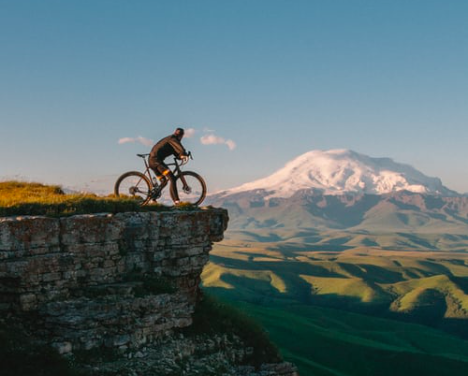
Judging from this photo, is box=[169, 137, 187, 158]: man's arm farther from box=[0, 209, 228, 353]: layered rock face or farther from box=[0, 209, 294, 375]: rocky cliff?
box=[0, 209, 228, 353]: layered rock face

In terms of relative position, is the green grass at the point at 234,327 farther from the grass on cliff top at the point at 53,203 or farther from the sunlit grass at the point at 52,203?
the sunlit grass at the point at 52,203

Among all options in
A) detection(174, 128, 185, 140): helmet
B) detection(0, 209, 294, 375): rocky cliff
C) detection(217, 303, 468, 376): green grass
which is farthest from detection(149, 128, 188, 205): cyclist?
detection(217, 303, 468, 376): green grass

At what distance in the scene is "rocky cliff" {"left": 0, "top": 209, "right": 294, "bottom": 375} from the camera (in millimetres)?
16469

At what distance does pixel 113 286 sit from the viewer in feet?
60.2

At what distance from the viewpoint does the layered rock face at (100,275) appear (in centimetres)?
1644

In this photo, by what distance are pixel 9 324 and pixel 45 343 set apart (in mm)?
1251

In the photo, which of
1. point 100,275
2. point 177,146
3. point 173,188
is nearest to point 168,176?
point 173,188

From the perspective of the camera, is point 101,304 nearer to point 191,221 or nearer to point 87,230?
point 87,230

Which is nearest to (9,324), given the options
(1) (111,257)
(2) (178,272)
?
(1) (111,257)

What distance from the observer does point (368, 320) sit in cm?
17112

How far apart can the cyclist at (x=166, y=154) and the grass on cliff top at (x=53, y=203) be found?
1.87 meters

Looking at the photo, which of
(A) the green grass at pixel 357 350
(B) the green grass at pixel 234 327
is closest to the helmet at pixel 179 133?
(B) the green grass at pixel 234 327

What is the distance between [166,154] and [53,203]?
6467mm

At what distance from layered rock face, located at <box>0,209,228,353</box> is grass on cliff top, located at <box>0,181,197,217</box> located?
1110mm
